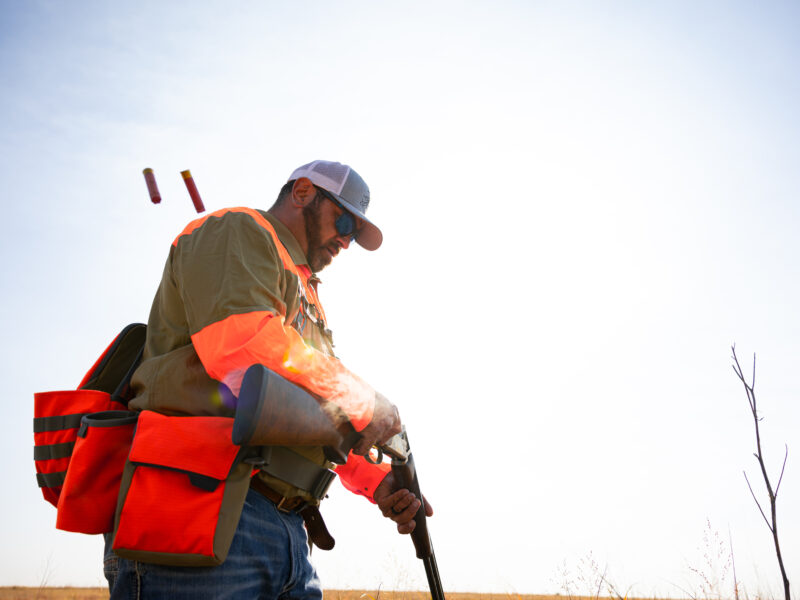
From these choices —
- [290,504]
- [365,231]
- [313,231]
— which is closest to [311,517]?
[290,504]

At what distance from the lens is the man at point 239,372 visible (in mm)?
1907

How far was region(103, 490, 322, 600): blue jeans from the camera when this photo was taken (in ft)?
5.99

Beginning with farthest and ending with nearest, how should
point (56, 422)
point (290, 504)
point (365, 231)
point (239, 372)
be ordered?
1. point (365, 231)
2. point (290, 504)
3. point (56, 422)
4. point (239, 372)

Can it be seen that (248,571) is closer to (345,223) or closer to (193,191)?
(345,223)

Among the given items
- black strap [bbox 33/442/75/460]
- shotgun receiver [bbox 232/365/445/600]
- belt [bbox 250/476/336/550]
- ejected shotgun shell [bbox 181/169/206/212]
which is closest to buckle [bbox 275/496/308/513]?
belt [bbox 250/476/336/550]

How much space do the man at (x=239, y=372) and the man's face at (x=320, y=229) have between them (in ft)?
2.07

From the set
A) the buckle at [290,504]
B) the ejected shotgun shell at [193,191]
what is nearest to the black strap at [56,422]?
the buckle at [290,504]

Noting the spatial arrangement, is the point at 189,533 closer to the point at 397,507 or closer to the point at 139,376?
the point at 139,376

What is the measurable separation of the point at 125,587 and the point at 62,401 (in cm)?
73

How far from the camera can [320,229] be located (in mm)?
3113

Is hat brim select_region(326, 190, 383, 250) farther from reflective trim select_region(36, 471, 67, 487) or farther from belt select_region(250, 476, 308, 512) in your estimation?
reflective trim select_region(36, 471, 67, 487)

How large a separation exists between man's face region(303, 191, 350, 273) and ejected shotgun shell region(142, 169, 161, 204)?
1517mm

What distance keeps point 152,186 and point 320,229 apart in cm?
166

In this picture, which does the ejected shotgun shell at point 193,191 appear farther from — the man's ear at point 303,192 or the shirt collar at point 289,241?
the shirt collar at point 289,241
